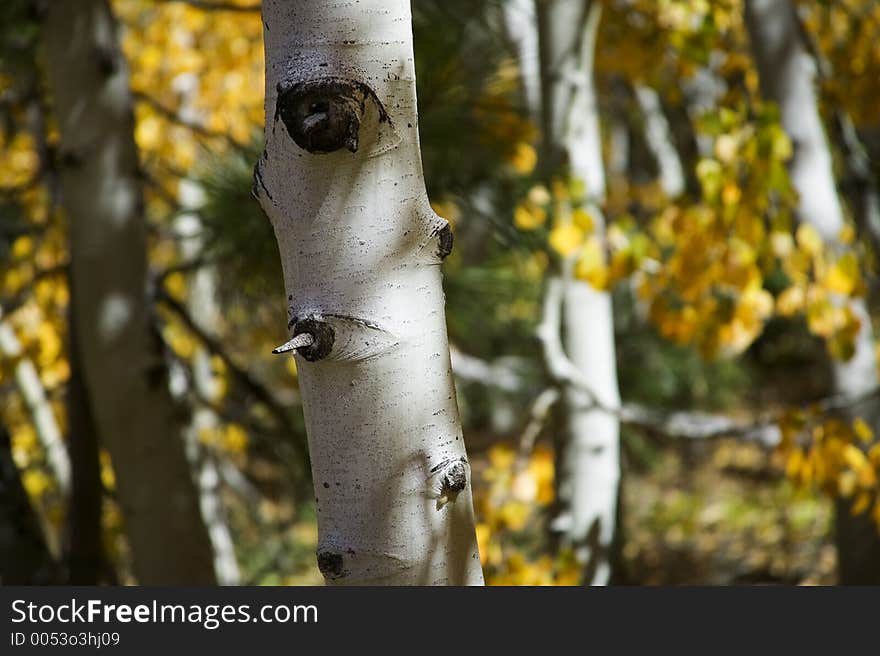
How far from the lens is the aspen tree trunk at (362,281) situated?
97 centimetres

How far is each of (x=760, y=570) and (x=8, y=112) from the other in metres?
4.46

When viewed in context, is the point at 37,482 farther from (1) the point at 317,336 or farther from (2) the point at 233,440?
(1) the point at 317,336

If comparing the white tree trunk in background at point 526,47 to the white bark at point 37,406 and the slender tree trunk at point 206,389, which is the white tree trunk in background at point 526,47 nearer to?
the slender tree trunk at point 206,389

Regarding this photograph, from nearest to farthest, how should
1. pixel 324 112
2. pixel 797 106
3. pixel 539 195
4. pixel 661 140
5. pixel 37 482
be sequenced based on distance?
pixel 324 112, pixel 539 195, pixel 797 106, pixel 37 482, pixel 661 140

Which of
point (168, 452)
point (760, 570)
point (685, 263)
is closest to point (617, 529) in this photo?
point (685, 263)

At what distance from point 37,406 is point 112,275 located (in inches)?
62.4

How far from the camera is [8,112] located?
3.01 meters

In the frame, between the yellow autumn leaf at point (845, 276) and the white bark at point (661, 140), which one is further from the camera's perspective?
the white bark at point (661, 140)

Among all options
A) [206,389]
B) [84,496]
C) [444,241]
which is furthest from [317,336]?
[206,389]

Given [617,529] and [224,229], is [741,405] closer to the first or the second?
[617,529]

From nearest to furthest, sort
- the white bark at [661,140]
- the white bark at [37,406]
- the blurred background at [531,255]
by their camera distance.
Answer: the blurred background at [531,255]
the white bark at [37,406]
the white bark at [661,140]

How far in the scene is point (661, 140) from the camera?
256 inches

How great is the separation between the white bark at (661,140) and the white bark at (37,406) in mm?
4112

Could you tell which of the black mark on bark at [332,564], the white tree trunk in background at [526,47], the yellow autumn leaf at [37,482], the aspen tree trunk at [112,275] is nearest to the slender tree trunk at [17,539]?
the aspen tree trunk at [112,275]
